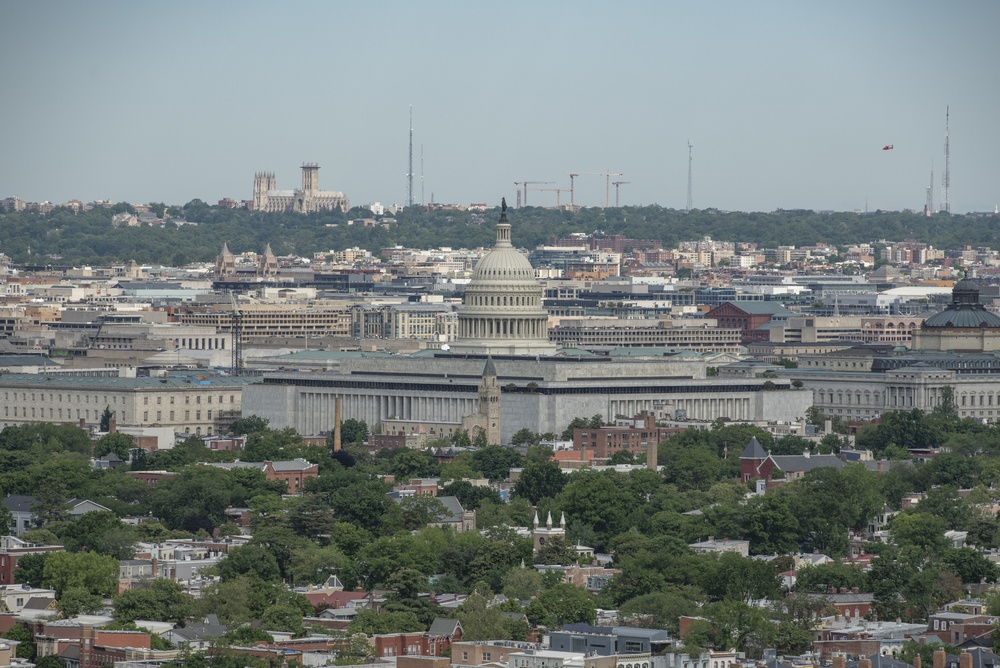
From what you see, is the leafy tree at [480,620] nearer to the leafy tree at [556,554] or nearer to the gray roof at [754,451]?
the leafy tree at [556,554]

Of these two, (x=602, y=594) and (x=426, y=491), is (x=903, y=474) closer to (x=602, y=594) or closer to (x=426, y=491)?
(x=426, y=491)

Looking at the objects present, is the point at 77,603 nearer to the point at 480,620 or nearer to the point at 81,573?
the point at 81,573

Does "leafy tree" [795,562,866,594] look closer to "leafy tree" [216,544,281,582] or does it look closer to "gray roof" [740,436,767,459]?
"leafy tree" [216,544,281,582]

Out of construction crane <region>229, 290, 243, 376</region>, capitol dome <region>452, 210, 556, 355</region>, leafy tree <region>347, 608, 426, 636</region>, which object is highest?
capitol dome <region>452, 210, 556, 355</region>

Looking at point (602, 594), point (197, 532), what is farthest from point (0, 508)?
point (602, 594)

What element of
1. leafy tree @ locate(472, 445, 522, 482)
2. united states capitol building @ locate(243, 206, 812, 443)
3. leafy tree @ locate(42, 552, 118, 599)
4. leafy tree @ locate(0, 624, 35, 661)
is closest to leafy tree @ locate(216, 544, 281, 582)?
leafy tree @ locate(42, 552, 118, 599)

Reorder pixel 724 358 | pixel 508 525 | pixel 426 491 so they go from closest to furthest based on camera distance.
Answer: pixel 508 525, pixel 426 491, pixel 724 358

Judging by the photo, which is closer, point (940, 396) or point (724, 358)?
point (940, 396)
